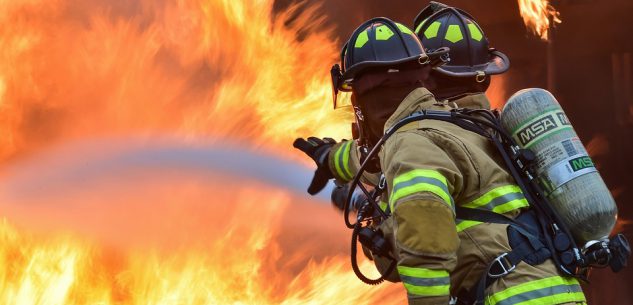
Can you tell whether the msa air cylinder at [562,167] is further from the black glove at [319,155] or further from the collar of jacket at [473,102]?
the black glove at [319,155]

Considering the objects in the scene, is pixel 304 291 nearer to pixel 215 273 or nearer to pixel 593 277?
pixel 215 273

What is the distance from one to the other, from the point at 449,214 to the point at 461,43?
176 cm

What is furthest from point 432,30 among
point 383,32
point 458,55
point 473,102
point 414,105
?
point 414,105

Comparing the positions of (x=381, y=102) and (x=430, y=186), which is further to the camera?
(x=381, y=102)

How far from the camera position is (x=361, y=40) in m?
3.74

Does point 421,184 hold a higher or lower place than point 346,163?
lower

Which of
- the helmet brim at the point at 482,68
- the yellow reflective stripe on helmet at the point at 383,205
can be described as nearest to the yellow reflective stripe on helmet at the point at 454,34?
the helmet brim at the point at 482,68

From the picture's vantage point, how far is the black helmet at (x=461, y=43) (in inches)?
175

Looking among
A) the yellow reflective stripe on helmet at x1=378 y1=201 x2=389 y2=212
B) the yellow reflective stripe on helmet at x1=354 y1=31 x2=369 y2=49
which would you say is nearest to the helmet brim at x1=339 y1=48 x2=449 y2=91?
the yellow reflective stripe on helmet at x1=354 y1=31 x2=369 y2=49

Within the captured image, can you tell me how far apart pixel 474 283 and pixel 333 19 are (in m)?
3.69

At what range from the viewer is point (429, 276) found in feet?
9.73

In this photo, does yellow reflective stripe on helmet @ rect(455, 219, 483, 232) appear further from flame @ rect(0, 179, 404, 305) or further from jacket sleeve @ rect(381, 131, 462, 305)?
flame @ rect(0, 179, 404, 305)

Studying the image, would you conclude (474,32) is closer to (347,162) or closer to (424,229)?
(347,162)

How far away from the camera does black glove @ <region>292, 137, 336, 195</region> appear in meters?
4.80
